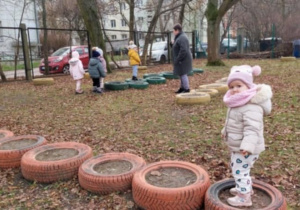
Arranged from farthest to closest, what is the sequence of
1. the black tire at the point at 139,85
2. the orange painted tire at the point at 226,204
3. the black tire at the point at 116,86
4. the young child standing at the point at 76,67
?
1. the black tire at the point at 139,85
2. the black tire at the point at 116,86
3. the young child standing at the point at 76,67
4. the orange painted tire at the point at 226,204

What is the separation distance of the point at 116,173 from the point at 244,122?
1.59 m

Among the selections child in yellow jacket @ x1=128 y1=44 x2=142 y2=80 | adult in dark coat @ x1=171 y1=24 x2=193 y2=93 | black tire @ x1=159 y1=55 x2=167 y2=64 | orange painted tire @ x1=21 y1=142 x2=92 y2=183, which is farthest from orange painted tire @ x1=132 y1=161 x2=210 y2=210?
black tire @ x1=159 y1=55 x2=167 y2=64

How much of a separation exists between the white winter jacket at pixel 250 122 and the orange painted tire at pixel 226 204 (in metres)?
0.47

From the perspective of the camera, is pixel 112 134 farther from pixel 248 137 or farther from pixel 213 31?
pixel 213 31

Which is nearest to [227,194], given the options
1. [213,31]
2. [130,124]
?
[130,124]

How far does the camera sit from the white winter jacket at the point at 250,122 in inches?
92.6

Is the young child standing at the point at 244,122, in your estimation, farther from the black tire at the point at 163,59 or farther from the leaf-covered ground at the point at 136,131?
the black tire at the point at 163,59

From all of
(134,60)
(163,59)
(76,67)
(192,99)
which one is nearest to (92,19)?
(134,60)

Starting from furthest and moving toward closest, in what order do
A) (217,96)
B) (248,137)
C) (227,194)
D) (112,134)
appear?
(217,96), (112,134), (227,194), (248,137)

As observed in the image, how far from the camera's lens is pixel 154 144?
4.66 metres

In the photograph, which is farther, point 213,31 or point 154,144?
point 213,31

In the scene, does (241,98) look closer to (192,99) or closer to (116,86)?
(192,99)

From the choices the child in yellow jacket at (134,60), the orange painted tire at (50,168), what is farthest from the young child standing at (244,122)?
the child in yellow jacket at (134,60)

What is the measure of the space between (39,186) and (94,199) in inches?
31.4
